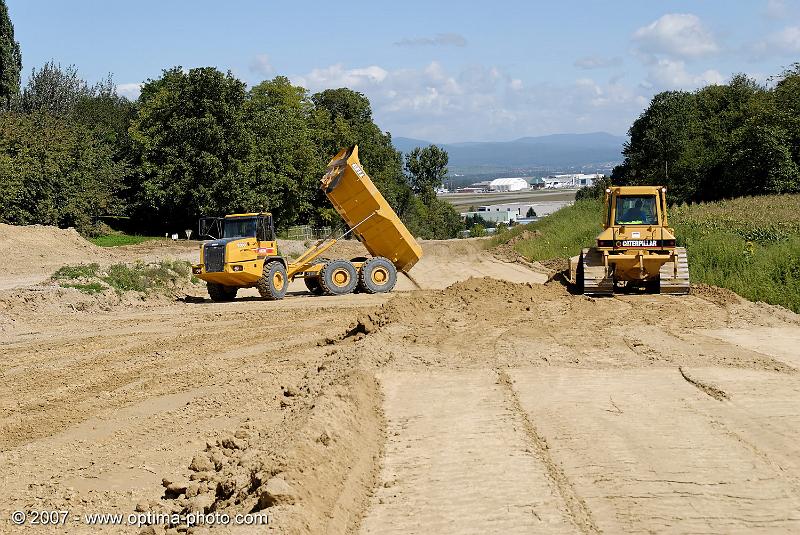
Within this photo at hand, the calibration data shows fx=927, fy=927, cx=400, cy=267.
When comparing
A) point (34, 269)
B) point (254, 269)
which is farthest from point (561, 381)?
point (34, 269)

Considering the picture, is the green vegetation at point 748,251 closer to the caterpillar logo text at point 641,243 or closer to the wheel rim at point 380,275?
the caterpillar logo text at point 641,243

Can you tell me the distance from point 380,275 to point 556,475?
54.3 feet

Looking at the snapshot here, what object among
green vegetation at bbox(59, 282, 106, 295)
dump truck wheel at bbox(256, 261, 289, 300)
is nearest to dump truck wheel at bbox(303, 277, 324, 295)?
dump truck wheel at bbox(256, 261, 289, 300)

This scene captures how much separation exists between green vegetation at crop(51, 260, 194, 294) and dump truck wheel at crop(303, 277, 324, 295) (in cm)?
419

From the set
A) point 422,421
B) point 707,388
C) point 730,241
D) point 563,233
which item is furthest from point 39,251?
point 707,388

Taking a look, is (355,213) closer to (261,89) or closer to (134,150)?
(134,150)

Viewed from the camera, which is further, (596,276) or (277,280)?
(277,280)

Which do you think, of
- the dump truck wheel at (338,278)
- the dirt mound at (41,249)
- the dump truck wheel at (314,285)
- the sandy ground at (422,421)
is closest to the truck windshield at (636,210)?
the sandy ground at (422,421)

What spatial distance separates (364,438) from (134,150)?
49.9 m

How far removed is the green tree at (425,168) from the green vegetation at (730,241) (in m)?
66.0

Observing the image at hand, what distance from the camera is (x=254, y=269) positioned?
71.8ft

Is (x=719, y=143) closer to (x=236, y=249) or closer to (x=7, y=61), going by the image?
(x=7, y=61)

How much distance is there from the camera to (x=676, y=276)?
65.2 feet

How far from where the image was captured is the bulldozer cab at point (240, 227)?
2203cm
